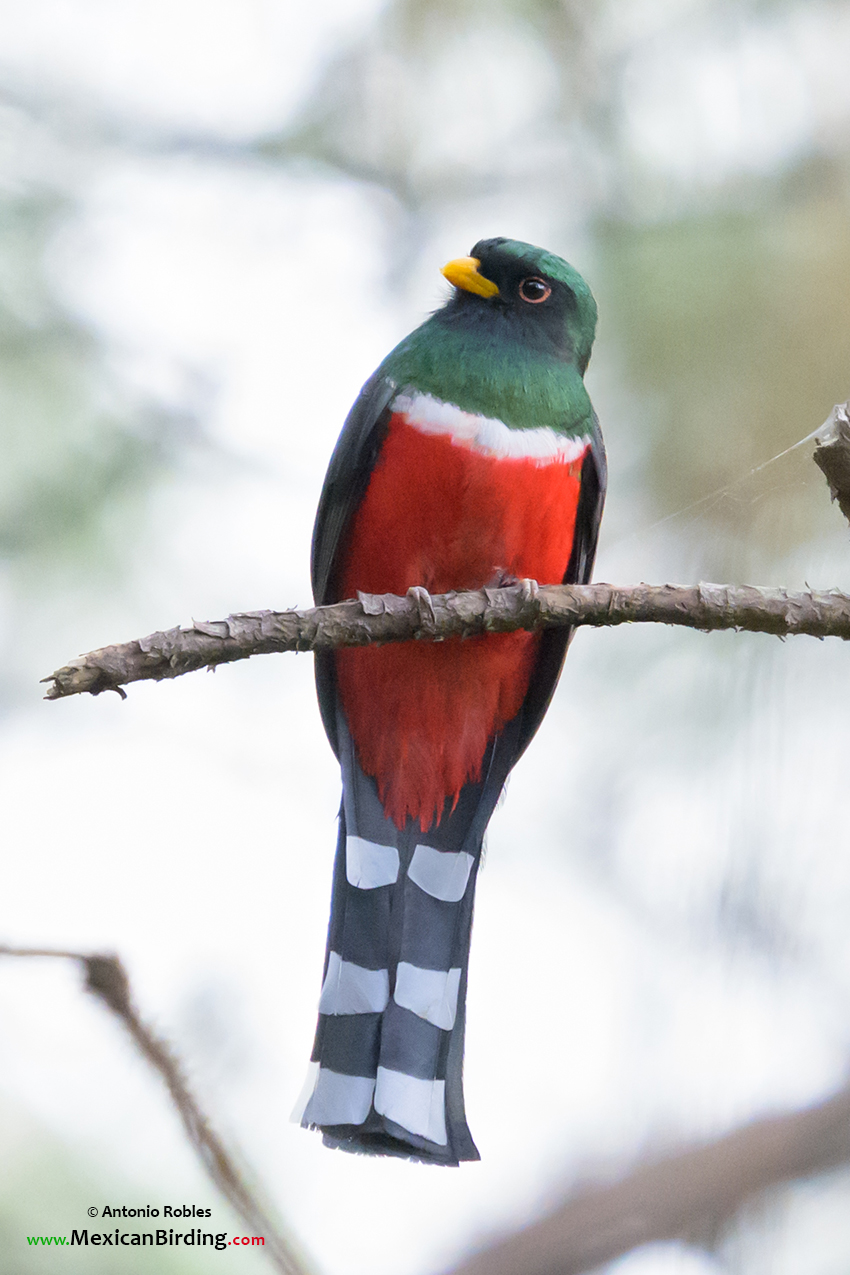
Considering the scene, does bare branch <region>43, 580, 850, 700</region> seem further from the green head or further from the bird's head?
the bird's head

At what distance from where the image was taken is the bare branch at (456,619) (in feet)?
7.28

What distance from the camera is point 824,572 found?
2.68 metres

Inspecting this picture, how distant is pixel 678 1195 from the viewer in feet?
7.80

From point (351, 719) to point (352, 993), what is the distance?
680 mm

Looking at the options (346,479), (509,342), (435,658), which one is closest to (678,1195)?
(435,658)

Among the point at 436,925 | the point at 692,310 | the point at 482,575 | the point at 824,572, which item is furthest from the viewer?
the point at 692,310

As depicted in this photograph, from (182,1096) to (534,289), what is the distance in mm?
2425

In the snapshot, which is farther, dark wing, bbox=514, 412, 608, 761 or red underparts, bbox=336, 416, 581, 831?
dark wing, bbox=514, 412, 608, 761

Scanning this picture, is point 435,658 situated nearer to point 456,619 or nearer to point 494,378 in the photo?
point 456,619

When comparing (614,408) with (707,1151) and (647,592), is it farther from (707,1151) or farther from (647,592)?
(707,1151)

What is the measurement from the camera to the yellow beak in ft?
11.1

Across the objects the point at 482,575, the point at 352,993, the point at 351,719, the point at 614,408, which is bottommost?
the point at 352,993

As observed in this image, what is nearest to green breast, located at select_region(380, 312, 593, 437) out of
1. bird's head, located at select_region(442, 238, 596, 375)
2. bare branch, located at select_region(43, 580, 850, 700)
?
bird's head, located at select_region(442, 238, 596, 375)

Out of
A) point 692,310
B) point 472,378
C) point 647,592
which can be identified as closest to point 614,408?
point 692,310
